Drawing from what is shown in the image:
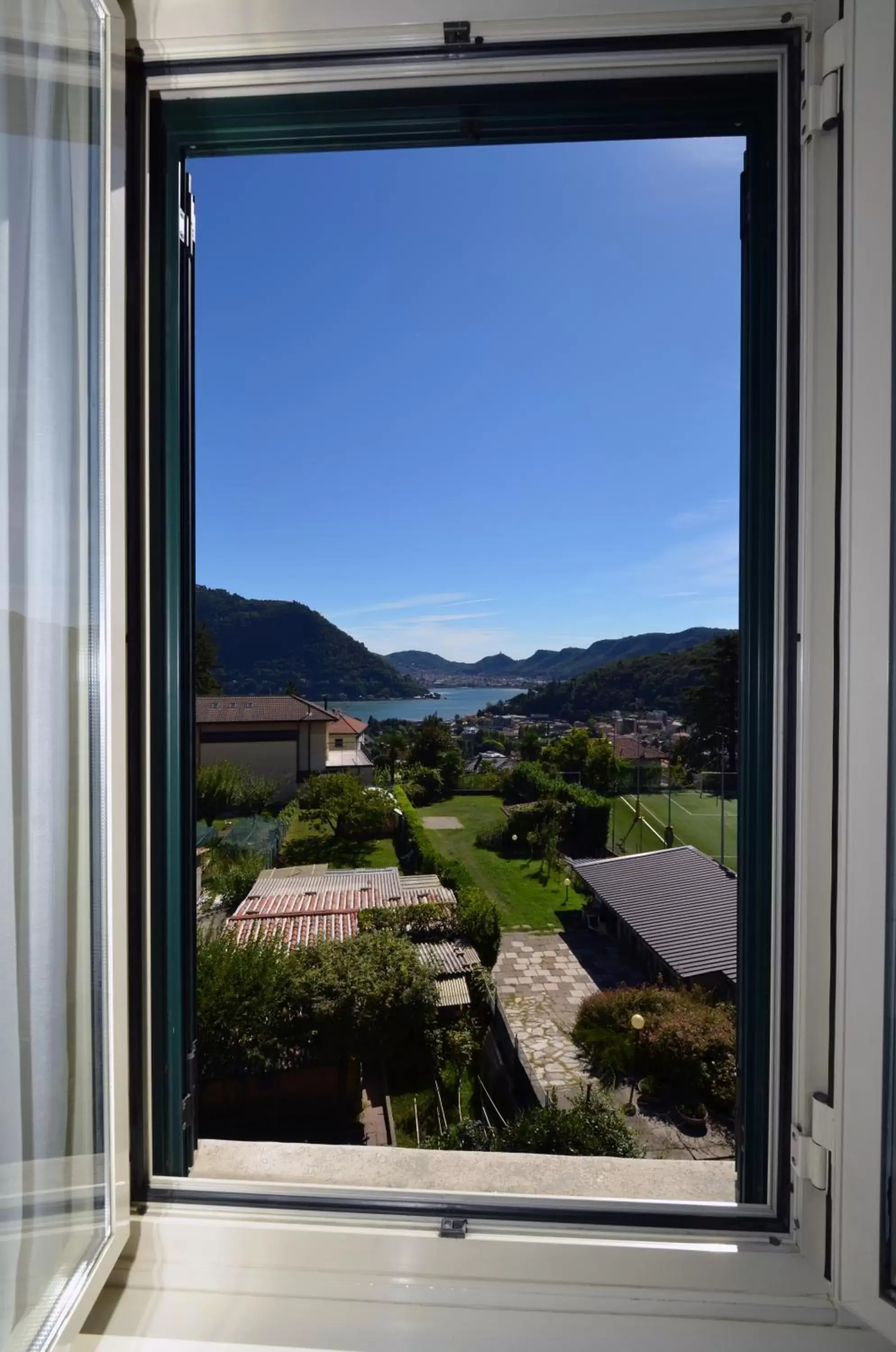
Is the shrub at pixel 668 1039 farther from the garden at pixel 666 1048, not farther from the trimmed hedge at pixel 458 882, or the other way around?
the trimmed hedge at pixel 458 882

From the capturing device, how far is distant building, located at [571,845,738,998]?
107 cm

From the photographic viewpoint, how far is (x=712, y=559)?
110cm

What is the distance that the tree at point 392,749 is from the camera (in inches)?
47.8

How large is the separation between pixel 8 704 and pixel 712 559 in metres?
1.06

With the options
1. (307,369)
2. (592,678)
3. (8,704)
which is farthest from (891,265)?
(8,704)

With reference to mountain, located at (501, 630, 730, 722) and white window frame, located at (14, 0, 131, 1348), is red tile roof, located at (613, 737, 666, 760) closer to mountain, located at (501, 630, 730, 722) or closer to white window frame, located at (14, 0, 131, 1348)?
mountain, located at (501, 630, 730, 722)

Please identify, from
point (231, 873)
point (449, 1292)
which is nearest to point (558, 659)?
point (231, 873)

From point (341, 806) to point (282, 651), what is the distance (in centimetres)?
31

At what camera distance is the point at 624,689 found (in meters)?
1.14

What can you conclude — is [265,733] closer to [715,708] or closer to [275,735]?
[275,735]

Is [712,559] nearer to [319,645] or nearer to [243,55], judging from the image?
[319,645]

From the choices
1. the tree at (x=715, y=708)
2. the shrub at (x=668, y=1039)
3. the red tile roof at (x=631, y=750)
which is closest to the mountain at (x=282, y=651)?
→ the red tile roof at (x=631, y=750)

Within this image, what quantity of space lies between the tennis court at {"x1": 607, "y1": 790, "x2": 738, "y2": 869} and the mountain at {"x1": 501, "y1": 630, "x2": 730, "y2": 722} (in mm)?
162

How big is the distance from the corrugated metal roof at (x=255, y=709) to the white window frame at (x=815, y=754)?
754 mm
